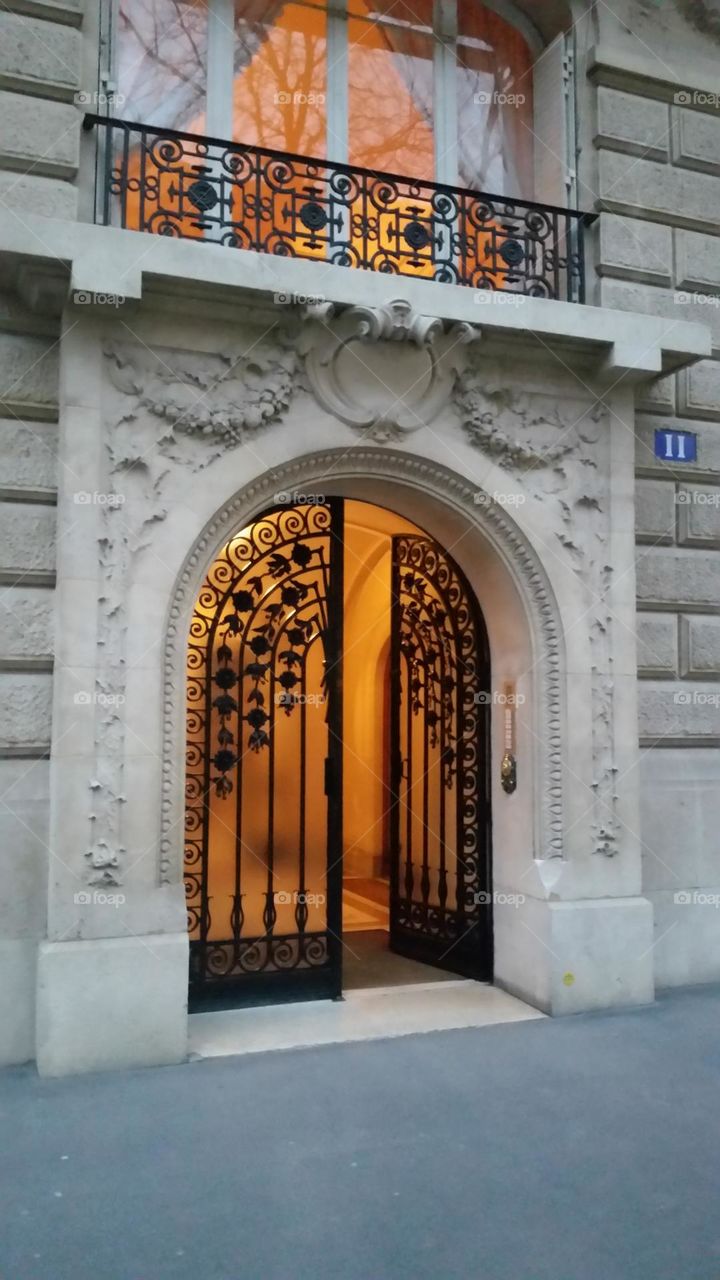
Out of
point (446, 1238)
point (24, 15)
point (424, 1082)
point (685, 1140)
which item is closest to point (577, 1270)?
point (446, 1238)

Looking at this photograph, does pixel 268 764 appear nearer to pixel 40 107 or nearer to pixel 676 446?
pixel 676 446

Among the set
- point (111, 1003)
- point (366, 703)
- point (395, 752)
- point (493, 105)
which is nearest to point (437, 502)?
point (395, 752)

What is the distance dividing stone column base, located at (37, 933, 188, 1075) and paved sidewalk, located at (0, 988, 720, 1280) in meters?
0.12

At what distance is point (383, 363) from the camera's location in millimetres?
6258

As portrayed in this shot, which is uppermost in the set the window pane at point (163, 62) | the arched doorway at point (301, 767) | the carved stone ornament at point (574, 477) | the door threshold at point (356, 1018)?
the window pane at point (163, 62)

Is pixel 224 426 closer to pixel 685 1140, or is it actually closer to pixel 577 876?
pixel 577 876

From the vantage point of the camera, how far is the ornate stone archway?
5.69 metres

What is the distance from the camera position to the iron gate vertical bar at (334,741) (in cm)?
663

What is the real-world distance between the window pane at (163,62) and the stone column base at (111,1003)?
5053 mm

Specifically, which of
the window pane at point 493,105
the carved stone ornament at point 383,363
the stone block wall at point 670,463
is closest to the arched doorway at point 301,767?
the carved stone ornament at point 383,363

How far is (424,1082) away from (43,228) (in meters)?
4.91

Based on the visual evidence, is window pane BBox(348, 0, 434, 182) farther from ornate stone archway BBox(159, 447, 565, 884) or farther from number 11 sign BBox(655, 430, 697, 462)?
number 11 sign BBox(655, 430, 697, 462)

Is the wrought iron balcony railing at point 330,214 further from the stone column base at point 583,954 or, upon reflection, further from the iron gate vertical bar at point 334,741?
the stone column base at point 583,954

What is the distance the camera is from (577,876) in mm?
6484
